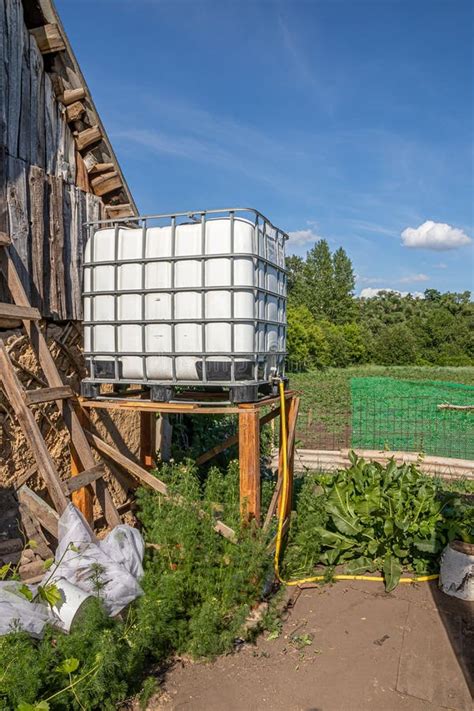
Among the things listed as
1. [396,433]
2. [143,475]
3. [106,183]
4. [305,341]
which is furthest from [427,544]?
[305,341]

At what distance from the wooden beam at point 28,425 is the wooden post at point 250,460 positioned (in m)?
1.46

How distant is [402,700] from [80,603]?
7.08ft

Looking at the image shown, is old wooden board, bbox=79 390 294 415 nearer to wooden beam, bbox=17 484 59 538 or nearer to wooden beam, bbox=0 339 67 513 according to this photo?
wooden beam, bbox=0 339 67 513

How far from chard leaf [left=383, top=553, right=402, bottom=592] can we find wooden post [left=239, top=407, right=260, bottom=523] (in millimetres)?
1450

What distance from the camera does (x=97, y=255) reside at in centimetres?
504

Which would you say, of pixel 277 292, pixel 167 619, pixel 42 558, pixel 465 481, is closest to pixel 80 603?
pixel 167 619

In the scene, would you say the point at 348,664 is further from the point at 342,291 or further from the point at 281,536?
the point at 342,291

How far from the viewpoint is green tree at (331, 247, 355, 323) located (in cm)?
6178

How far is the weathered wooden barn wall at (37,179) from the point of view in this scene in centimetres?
455

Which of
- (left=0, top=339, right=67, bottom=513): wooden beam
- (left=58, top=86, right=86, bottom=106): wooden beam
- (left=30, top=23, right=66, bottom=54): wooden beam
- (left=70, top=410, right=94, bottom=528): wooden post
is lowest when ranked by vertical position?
(left=70, top=410, right=94, bottom=528): wooden post

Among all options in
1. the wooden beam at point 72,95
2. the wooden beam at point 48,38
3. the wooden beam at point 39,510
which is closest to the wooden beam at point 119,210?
the wooden beam at point 72,95

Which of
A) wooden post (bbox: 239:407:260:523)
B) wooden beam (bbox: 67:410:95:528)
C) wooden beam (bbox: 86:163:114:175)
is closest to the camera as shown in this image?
wooden post (bbox: 239:407:260:523)

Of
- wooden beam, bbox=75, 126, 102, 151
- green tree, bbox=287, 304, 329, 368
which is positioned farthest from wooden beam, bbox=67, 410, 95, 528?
green tree, bbox=287, 304, 329, 368

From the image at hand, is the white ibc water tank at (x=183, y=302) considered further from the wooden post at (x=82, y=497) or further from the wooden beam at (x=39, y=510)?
the wooden beam at (x=39, y=510)
